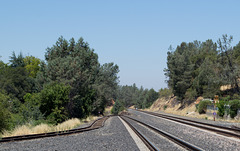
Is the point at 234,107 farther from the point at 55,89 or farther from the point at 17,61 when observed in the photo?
the point at 17,61

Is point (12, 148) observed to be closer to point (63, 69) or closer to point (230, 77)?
point (63, 69)

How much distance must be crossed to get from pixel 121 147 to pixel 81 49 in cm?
3863

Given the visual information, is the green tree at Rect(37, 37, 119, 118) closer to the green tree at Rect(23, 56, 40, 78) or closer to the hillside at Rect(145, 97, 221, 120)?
the hillside at Rect(145, 97, 221, 120)

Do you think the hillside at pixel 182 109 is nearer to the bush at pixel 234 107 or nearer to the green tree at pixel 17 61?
the bush at pixel 234 107

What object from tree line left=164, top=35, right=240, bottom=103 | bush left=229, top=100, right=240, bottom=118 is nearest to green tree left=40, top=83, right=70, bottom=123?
bush left=229, top=100, right=240, bottom=118

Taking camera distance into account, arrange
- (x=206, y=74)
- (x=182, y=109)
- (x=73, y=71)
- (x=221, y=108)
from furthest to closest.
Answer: (x=182, y=109) < (x=206, y=74) < (x=73, y=71) < (x=221, y=108)

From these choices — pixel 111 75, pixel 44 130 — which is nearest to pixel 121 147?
pixel 44 130

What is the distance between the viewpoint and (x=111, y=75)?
97062mm

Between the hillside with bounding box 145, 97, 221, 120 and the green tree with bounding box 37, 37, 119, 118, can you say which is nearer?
the green tree with bounding box 37, 37, 119, 118

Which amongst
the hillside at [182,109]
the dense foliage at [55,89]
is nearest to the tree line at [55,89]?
the dense foliage at [55,89]

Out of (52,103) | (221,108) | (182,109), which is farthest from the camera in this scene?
(182,109)

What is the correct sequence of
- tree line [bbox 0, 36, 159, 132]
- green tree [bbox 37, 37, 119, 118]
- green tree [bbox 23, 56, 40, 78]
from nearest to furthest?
tree line [bbox 0, 36, 159, 132] < green tree [bbox 37, 37, 119, 118] < green tree [bbox 23, 56, 40, 78]

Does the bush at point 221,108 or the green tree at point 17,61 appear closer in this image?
the bush at point 221,108

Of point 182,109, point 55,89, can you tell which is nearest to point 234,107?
point 55,89
